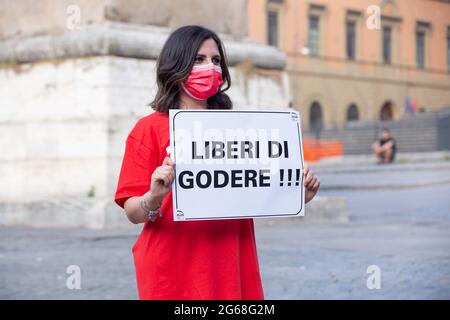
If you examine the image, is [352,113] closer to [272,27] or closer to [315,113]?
[315,113]

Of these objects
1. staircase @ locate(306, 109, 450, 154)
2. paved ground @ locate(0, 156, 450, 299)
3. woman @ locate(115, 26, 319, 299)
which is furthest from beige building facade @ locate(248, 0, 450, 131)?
woman @ locate(115, 26, 319, 299)

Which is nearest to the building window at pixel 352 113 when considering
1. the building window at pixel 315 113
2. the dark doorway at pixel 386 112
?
the building window at pixel 315 113

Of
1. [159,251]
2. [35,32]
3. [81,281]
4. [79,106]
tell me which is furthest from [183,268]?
[35,32]

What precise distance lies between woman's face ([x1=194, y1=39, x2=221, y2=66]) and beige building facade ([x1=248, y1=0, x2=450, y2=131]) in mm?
46635

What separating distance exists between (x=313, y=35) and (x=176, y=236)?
169 ft

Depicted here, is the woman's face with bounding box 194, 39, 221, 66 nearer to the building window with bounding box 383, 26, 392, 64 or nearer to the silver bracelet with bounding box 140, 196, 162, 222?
the silver bracelet with bounding box 140, 196, 162, 222

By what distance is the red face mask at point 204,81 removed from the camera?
3.24 m

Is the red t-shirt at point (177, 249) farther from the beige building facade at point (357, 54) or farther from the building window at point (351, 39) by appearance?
the building window at point (351, 39)

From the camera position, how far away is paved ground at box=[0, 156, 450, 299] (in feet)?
19.4

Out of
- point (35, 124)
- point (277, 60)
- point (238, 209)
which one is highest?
point (277, 60)

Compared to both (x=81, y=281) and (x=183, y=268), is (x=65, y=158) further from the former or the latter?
(x=183, y=268)

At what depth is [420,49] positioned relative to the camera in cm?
5906

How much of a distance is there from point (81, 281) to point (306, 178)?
122 inches
